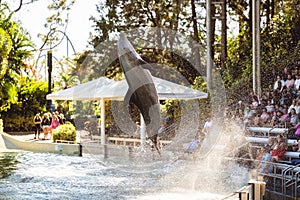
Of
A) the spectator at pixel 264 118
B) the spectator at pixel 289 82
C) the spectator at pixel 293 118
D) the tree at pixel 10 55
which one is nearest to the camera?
the spectator at pixel 293 118

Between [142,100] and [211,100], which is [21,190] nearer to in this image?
[142,100]

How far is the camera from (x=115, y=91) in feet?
61.1

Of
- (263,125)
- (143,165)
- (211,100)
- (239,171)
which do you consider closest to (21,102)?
(211,100)

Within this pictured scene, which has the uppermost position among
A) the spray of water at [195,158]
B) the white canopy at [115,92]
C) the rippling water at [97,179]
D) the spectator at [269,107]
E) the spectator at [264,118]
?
the white canopy at [115,92]

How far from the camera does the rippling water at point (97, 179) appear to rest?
10266mm

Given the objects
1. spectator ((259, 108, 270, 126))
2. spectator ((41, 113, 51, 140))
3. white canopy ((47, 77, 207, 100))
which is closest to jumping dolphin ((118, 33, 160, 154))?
spectator ((259, 108, 270, 126))

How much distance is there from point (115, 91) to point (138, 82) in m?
9.55

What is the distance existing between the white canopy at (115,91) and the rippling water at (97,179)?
107 inches

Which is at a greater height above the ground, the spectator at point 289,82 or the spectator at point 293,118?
the spectator at point 289,82

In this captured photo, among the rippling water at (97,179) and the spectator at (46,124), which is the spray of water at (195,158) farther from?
the spectator at (46,124)

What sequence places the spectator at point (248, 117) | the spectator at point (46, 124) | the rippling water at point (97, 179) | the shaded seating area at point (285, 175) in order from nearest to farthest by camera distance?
the shaded seating area at point (285, 175) → the rippling water at point (97, 179) → the spectator at point (248, 117) → the spectator at point (46, 124)

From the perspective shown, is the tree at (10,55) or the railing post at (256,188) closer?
the railing post at (256,188)

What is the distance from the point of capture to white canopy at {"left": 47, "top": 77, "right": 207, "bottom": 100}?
17797 mm

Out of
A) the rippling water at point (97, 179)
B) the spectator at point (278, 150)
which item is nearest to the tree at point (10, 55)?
the rippling water at point (97, 179)
